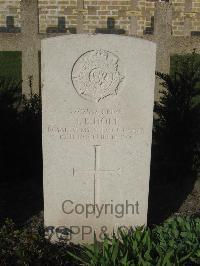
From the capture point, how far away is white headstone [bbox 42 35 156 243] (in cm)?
387

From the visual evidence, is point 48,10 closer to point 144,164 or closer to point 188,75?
point 188,75

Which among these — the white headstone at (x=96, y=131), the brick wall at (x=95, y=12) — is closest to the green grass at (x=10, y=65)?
the brick wall at (x=95, y=12)

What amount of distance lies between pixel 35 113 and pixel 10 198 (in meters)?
0.95

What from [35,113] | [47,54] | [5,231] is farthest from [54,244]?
[35,113]

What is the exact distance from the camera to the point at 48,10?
43.1ft

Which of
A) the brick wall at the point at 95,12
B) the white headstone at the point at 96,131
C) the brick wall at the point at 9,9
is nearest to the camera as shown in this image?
the white headstone at the point at 96,131

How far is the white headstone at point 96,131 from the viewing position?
12.7 ft

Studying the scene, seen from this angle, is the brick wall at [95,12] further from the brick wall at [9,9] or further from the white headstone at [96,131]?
the white headstone at [96,131]

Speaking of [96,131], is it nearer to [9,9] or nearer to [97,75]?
[97,75]

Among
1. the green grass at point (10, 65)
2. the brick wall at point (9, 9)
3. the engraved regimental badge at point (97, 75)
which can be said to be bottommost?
the green grass at point (10, 65)

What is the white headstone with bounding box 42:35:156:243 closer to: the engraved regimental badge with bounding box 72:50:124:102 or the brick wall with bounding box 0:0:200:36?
the engraved regimental badge with bounding box 72:50:124:102

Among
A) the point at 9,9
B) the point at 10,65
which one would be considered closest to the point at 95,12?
the point at 9,9

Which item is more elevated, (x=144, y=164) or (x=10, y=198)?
(x=144, y=164)

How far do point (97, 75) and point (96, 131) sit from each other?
16.3 inches
